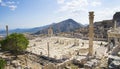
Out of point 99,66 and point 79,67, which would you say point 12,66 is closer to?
point 79,67

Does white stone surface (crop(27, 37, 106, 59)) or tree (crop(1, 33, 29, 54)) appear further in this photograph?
tree (crop(1, 33, 29, 54))

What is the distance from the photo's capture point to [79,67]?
2205cm

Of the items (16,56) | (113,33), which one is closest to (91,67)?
(113,33)

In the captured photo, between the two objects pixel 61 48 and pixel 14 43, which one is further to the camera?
pixel 61 48

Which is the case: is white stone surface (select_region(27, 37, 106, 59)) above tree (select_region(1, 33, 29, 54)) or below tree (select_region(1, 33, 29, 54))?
below

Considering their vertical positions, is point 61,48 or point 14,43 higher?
point 14,43

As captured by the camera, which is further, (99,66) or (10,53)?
(10,53)

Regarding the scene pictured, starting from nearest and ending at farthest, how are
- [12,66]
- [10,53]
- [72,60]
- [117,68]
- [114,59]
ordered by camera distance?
[117,68] → [114,59] → [72,60] → [12,66] → [10,53]

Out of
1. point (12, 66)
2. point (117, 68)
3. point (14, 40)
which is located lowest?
point (12, 66)

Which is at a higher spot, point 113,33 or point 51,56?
point 113,33

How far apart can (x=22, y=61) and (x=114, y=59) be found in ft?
56.5

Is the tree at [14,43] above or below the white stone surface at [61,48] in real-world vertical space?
above

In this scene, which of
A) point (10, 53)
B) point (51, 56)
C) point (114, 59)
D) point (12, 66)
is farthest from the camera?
point (10, 53)

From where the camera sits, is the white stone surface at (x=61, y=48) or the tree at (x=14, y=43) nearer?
the white stone surface at (x=61, y=48)
